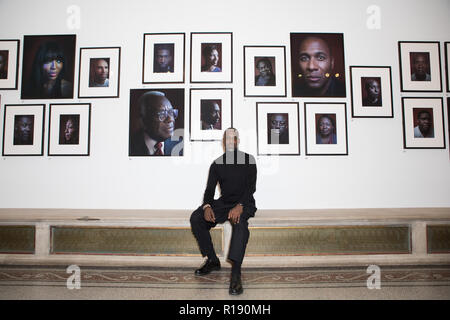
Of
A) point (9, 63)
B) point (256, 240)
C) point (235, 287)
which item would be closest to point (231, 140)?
point (256, 240)

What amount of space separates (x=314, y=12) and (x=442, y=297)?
358 centimetres

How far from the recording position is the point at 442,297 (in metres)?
1.94

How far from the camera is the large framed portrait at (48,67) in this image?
343 cm

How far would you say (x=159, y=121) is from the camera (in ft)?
11.0

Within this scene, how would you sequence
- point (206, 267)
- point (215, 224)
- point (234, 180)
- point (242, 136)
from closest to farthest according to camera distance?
point (206, 267), point (215, 224), point (234, 180), point (242, 136)

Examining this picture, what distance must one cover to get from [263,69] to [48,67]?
9.99ft

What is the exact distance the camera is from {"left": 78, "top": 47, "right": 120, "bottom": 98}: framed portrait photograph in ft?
11.2

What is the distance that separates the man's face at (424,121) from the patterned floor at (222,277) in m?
1.80

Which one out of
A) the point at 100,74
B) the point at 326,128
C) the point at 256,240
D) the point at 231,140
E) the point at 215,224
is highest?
the point at 100,74

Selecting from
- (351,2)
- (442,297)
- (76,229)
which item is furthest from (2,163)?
(351,2)

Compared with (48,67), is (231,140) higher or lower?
lower

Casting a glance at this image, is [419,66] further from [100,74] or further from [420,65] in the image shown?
[100,74]

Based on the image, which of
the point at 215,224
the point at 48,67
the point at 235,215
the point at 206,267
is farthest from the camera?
the point at 48,67
